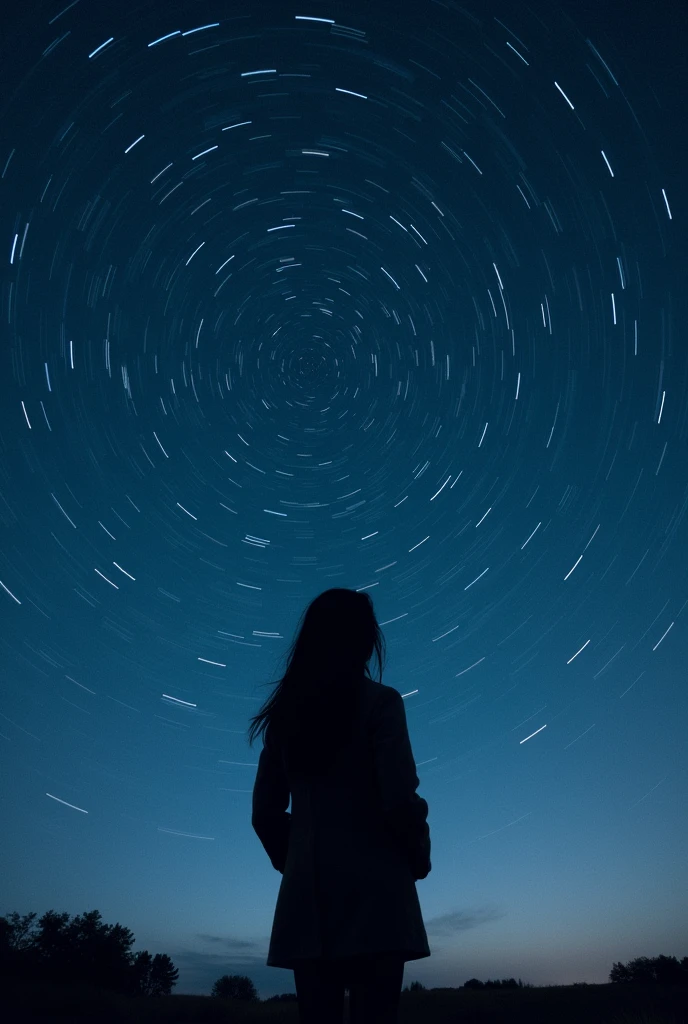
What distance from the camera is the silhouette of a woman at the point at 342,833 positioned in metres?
1.80

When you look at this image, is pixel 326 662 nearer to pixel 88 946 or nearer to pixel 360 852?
pixel 360 852

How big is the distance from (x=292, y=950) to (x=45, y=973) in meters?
11.0

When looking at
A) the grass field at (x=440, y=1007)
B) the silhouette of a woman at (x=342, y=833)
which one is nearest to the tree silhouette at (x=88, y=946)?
the grass field at (x=440, y=1007)

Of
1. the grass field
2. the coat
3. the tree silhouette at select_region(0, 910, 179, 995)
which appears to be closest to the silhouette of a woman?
the coat

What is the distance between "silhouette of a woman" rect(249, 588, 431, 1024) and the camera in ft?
5.89

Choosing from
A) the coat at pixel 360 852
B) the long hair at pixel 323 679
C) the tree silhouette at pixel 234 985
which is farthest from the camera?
the tree silhouette at pixel 234 985

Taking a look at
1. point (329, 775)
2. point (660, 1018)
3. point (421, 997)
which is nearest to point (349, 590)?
point (329, 775)

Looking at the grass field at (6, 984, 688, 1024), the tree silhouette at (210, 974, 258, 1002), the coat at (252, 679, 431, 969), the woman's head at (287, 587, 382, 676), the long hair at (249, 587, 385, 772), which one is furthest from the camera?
the tree silhouette at (210, 974, 258, 1002)

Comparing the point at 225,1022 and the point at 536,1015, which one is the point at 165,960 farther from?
the point at 536,1015

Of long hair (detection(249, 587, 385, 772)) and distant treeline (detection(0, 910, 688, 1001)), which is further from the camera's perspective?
distant treeline (detection(0, 910, 688, 1001))

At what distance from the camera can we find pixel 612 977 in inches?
341

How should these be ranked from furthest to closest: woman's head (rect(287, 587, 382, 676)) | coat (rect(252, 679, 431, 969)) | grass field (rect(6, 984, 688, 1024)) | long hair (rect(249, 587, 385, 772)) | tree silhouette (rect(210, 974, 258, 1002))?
tree silhouette (rect(210, 974, 258, 1002)) < grass field (rect(6, 984, 688, 1024)) < woman's head (rect(287, 587, 382, 676)) < long hair (rect(249, 587, 385, 772)) < coat (rect(252, 679, 431, 969))

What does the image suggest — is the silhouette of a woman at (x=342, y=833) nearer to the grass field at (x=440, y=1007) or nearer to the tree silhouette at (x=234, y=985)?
the grass field at (x=440, y=1007)

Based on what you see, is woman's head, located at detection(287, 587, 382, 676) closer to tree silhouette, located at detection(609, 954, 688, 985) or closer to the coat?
the coat
